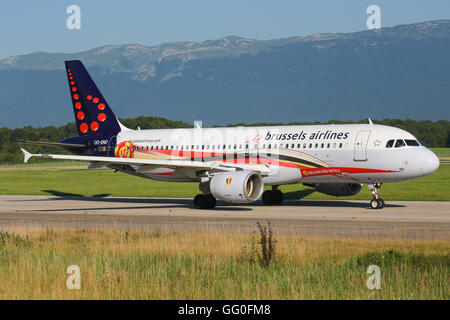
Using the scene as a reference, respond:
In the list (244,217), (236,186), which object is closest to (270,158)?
(236,186)

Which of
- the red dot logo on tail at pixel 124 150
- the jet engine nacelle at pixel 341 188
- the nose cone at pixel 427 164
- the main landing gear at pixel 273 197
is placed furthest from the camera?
the red dot logo on tail at pixel 124 150

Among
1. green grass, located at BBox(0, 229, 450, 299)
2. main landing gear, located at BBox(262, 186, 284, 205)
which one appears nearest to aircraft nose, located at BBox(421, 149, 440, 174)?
main landing gear, located at BBox(262, 186, 284, 205)

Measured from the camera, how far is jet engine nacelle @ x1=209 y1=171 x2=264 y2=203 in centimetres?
3009

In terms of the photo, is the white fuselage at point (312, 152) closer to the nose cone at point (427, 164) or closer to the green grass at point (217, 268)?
the nose cone at point (427, 164)

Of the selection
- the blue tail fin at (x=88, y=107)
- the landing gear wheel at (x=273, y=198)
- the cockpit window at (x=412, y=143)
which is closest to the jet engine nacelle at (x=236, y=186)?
the landing gear wheel at (x=273, y=198)

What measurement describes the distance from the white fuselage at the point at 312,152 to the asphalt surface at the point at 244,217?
5.31 ft

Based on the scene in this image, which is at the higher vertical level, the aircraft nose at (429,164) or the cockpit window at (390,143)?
the cockpit window at (390,143)

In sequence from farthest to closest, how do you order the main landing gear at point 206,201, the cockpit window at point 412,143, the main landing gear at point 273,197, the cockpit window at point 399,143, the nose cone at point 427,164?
the main landing gear at point 273,197
the main landing gear at point 206,201
the cockpit window at point 412,143
the cockpit window at point 399,143
the nose cone at point 427,164

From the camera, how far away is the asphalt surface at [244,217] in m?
22.6

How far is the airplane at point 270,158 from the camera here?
30250 millimetres

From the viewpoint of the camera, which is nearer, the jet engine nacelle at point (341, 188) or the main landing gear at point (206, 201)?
the main landing gear at point (206, 201)

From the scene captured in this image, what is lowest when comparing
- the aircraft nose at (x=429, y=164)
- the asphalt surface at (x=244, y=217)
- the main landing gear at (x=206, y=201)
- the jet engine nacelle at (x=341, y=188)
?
the asphalt surface at (x=244, y=217)

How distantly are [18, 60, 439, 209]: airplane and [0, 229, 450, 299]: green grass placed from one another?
466 inches

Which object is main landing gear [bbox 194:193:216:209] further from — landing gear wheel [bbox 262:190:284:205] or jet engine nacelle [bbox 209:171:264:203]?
landing gear wheel [bbox 262:190:284:205]
